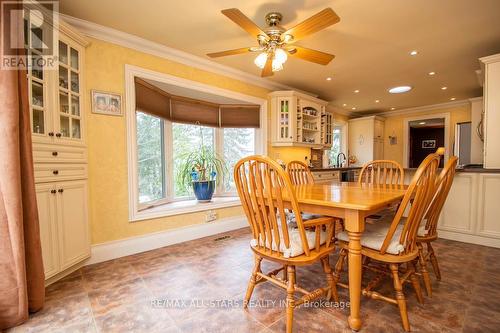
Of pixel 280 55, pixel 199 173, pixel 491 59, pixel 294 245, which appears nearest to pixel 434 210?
pixel 294 245

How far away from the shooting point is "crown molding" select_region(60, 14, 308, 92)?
2.23 metres

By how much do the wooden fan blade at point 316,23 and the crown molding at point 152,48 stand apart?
1.59m

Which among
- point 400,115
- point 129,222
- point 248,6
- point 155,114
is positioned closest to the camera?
point 248,6

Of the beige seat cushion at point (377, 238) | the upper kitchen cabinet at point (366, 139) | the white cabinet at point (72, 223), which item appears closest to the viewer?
the beige seat cushion at point (377, 238)

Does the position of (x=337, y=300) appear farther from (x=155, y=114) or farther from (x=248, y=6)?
(x=155, y=114)

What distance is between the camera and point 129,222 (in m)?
2.54

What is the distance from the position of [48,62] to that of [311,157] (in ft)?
13.9

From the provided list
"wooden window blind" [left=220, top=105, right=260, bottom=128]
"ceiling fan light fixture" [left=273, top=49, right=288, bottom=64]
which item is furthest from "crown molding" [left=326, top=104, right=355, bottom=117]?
"ceiling fan light fixture" [left=273, top=49, right=288, bottom=64]

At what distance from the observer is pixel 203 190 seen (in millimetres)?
3398

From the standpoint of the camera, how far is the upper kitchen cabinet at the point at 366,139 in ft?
19.3

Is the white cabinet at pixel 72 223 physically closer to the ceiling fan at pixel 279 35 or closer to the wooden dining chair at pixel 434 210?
the ceiling fan at pixel 279 35

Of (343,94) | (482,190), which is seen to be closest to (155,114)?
(343,94)

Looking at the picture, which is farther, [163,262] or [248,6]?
[163,262]

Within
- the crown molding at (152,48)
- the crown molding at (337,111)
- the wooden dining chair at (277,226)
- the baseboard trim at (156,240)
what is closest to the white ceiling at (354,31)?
the crown molding at (152,48)
